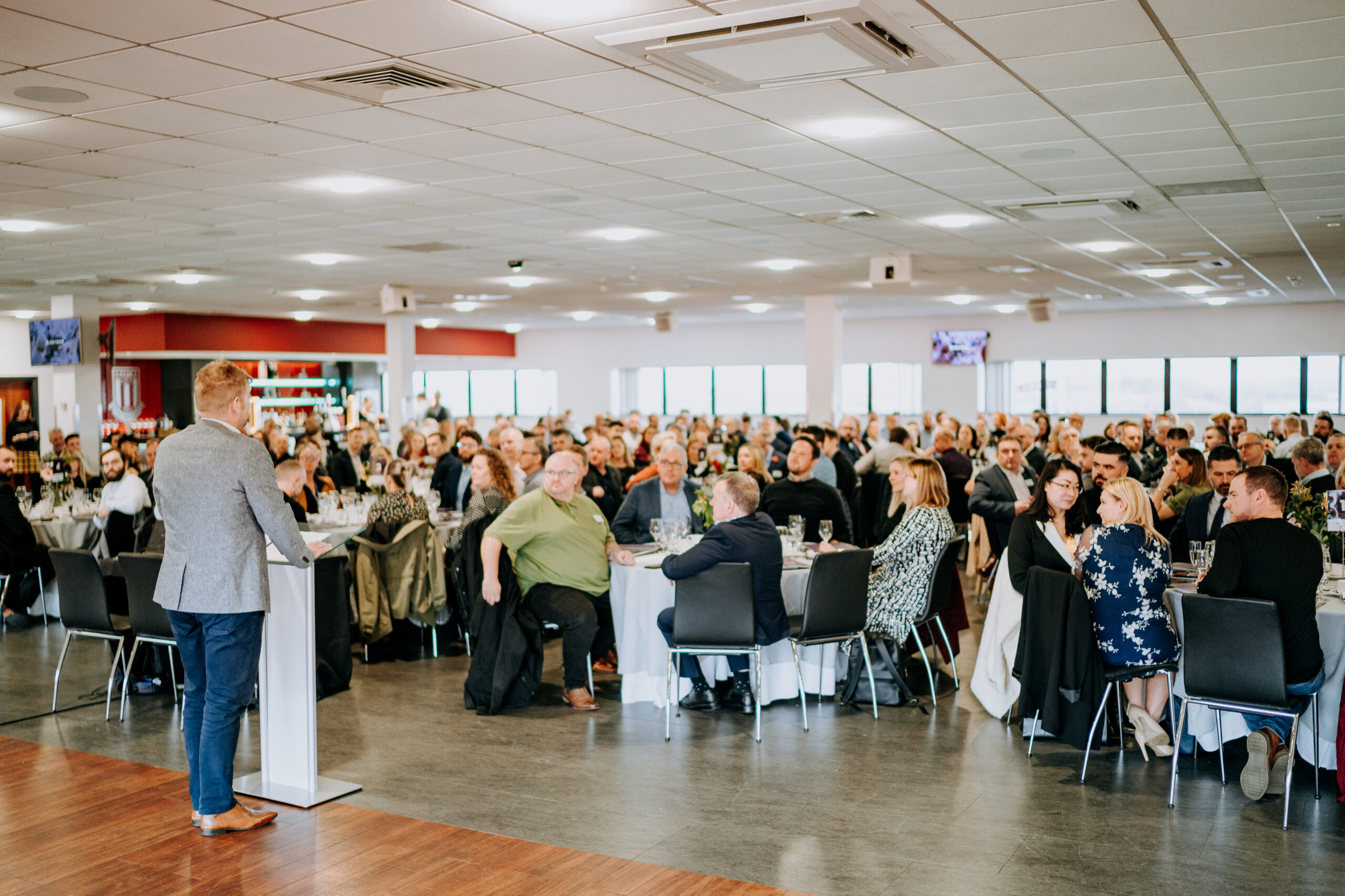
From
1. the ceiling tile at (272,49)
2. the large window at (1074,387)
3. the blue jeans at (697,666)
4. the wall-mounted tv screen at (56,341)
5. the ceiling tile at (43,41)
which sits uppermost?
the ceiling tile at (272,49)

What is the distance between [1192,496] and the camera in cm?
687

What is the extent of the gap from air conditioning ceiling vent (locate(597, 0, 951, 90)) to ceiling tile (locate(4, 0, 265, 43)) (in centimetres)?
139

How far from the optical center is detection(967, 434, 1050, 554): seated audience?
7910 millimetres

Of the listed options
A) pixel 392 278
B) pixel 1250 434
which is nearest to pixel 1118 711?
pixel 1250 434

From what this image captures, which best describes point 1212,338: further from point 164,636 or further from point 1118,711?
point 164,636

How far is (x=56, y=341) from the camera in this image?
14789 millimetres

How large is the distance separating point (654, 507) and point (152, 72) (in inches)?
148

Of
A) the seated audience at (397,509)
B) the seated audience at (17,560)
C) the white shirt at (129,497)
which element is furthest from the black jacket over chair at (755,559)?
the seated audience at (17,560)

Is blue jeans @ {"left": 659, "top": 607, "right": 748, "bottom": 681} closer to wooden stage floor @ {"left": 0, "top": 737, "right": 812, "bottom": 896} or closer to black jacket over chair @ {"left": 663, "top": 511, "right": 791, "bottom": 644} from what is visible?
black jacket over chair @ {"left": 663, "top": 511, "right": 791, "bottom": 644}

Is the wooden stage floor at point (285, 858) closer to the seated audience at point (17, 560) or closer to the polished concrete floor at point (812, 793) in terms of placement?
the polished concrete floor at point (812, 793)

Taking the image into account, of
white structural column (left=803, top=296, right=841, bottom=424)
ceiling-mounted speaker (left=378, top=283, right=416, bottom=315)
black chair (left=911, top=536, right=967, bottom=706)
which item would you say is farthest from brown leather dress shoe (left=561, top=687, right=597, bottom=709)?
white structural column (left=803, top=296, right=841, bottom=424)

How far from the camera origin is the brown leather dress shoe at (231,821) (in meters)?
4.18

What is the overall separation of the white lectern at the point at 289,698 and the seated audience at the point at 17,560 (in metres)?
3.81

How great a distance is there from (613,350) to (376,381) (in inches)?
214
